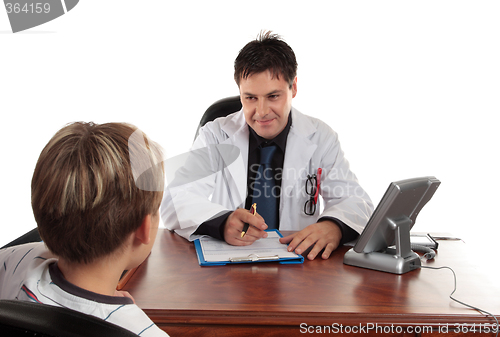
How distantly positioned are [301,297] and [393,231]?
0.43 metres

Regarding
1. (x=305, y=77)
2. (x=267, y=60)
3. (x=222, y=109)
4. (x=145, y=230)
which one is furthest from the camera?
(x=305, y=77)

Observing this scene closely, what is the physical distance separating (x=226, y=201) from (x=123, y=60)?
159 cm

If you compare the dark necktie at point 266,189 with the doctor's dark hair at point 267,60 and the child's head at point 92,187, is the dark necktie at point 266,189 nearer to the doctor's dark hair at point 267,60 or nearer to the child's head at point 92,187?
the doctor's dark hair at point 267,60

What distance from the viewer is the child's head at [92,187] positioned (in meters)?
0.75

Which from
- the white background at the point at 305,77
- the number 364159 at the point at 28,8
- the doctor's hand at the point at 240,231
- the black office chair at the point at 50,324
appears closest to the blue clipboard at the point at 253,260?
the doctor's hand at the point at 240,231

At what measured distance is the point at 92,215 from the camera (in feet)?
2.59

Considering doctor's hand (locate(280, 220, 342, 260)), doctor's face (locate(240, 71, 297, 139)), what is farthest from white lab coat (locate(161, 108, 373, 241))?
doctor's hand (locate(280, 220, 342, 260))

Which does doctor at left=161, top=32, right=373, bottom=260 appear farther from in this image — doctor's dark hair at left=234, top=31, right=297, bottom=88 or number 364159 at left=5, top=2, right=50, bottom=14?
number 364159 at left=5, top=2, right=50, bottom=14

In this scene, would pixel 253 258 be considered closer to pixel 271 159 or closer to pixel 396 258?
pixel 396 258

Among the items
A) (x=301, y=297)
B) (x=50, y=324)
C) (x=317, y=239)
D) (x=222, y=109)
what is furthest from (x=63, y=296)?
(x=222, y=109)

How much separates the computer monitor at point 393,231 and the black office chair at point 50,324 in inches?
37.9

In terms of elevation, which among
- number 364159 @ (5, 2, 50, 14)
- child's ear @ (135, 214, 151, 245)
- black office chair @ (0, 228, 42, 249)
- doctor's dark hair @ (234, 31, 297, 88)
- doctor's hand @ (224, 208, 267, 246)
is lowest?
doctor's hand @ (224, 208, 267, 246)

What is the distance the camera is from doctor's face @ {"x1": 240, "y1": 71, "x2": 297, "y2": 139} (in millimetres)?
1973

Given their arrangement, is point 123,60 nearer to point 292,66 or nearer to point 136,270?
point 292,66
